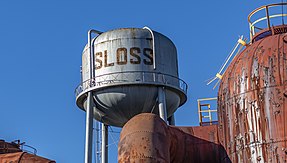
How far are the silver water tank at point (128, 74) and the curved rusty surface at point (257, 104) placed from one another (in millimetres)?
14904

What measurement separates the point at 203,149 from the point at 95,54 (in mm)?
15582

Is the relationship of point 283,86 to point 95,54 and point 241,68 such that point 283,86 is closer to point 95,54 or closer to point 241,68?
point 241,68

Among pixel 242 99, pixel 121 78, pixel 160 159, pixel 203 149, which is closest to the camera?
pixel 160 159

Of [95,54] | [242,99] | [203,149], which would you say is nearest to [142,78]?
[95,54]

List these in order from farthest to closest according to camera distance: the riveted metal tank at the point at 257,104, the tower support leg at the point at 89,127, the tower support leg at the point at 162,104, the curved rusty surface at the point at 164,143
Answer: the tower support leg at the point at 89,127 → the tower support leg at the point at 162,104 → the riveted metal tank at the point at 257,104 → the curved rusty surface at the point at 164,143

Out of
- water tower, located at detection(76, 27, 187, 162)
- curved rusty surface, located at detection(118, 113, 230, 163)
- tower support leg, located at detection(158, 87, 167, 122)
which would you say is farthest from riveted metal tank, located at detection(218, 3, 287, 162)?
water tower, located at detection(76, 27, 187, 162)

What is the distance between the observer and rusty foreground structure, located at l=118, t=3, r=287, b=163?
11.4 metres

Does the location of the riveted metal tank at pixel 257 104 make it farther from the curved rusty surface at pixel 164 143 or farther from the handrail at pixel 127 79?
the handrail at pixel 127 79

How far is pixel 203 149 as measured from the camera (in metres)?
14.0

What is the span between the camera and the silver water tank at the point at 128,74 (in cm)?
2773

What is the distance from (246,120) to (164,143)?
6.04ft

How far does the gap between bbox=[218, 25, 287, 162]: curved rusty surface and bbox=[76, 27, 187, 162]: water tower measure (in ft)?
48.6

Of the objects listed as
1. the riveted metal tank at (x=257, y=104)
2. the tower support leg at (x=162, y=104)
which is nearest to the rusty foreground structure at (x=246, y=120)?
the riveted metal tank at (x=257, y=104)

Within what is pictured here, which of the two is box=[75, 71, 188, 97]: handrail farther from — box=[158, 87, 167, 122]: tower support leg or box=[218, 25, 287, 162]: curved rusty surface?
box=[218, 25, 287, 162]: curved rusty surface
